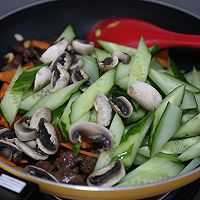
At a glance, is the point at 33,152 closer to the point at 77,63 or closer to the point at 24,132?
the point at 24,132

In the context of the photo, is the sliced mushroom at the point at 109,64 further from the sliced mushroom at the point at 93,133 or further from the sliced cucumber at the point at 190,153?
the sliced cucumber at the point at 190,153

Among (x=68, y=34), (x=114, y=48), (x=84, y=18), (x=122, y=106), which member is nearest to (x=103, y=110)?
(x=122, y=106)

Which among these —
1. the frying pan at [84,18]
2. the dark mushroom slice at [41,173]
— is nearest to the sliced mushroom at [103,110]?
the dark mushroom slice at [41,173]

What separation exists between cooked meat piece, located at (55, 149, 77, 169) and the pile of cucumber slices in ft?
0.13

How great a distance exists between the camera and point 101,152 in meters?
1.14

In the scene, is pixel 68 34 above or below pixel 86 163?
above

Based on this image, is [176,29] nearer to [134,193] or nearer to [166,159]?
[166,159]

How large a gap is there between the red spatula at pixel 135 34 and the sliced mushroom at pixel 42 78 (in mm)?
401

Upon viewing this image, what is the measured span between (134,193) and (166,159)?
0.18 metres

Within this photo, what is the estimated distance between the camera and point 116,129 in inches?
46.0

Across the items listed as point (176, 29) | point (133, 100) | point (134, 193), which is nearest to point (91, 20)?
point (176, 29)

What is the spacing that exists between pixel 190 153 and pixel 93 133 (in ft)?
0.90

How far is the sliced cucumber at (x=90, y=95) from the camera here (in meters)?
1.20

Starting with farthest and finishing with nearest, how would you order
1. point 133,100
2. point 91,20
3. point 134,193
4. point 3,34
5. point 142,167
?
point 91,20
point 3,34
point 133,100
point 142,167
point 134,193
